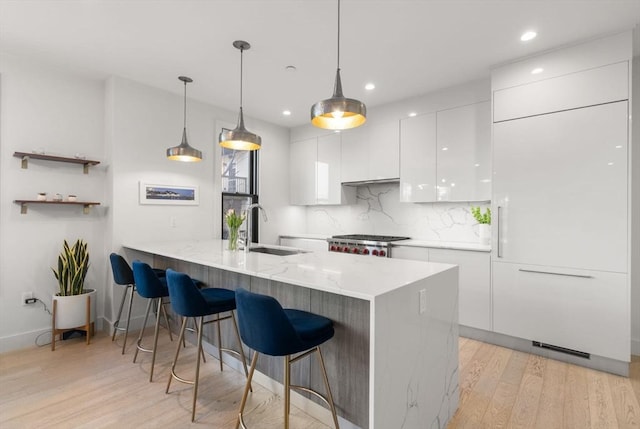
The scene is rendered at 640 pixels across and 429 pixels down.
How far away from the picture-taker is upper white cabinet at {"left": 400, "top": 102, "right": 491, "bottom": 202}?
3350 mm

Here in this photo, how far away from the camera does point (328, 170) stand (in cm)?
474

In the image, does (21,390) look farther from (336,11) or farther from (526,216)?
(526,216)

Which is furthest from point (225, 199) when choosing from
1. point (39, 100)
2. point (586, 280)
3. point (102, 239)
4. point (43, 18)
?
point (586, 280)

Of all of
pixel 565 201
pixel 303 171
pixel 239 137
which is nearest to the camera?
pixel 239 137

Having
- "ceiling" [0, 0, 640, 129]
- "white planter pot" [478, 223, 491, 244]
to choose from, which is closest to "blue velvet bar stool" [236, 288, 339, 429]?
"ceiling" [0, 0, 640, 129]

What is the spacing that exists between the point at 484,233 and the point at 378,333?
2768mm

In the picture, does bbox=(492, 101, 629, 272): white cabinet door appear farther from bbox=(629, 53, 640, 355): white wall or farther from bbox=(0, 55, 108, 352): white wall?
bbox=(0, 55, 108, 352): white wall

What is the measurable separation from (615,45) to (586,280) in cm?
185

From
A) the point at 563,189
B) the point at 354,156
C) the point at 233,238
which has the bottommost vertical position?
the point at 233,238

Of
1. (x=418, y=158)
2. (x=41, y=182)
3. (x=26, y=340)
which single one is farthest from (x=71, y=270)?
(x=418, y=158)

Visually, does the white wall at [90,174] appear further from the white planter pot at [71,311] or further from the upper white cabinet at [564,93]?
the upper white cabinet at [564,93]

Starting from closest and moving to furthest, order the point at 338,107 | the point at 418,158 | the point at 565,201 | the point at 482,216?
the point at 338,107 → the point at 565,201 → the point at 482,216 → the point at 418,158

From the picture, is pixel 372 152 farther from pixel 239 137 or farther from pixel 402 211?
pixel 239 137

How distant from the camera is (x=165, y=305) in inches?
136
